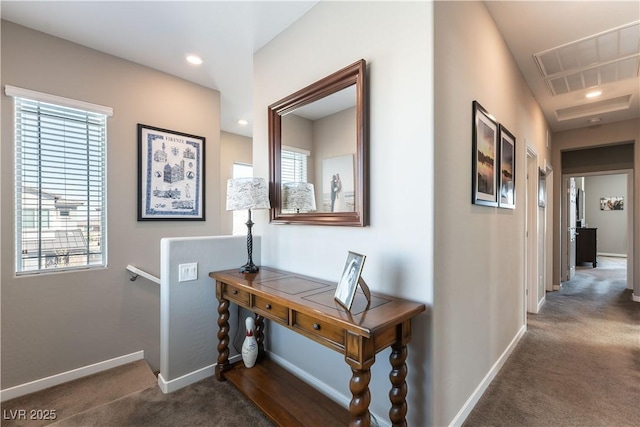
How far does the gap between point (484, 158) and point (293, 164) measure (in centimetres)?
135

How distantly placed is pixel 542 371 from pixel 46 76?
456 centimetres

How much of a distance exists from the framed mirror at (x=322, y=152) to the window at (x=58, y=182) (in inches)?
62.7

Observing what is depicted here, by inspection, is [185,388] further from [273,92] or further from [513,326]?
[513,326]

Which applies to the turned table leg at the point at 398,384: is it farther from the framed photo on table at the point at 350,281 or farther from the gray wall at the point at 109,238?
the gray wall at the point at 109,238

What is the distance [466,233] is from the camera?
1758mm

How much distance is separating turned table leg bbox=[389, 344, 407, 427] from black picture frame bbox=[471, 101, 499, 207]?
105cm

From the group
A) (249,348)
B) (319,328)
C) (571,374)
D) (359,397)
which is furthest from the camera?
(571,374)

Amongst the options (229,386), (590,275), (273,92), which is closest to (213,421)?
(229,386)

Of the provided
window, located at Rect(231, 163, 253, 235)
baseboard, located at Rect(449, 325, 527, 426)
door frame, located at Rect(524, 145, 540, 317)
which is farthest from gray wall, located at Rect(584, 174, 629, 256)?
window, located at Rect(231, 163, 253, 235)

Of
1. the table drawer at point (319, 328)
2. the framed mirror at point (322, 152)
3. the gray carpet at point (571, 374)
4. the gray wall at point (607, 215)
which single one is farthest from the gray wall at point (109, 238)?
the gray wall at point (607, 215)

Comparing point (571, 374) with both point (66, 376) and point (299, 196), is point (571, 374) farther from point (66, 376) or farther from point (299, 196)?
point (66, 376)

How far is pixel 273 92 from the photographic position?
2377mm

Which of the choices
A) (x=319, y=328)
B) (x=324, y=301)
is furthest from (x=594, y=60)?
(x=319, y=328)

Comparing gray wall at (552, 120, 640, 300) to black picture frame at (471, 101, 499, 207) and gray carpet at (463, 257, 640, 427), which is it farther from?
black picture frame at (471, 101, 499, 207)
